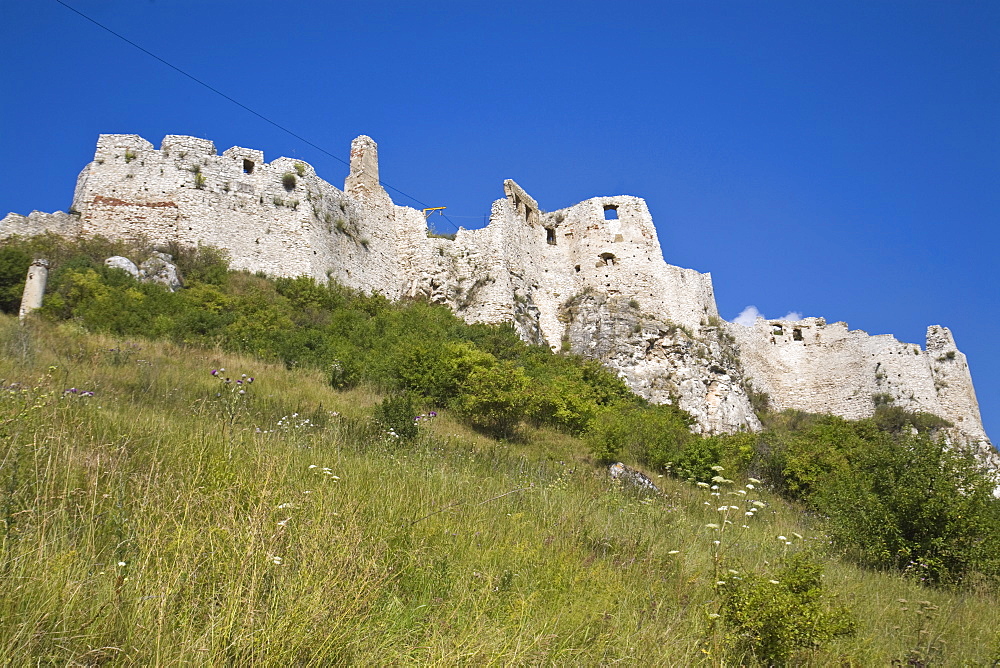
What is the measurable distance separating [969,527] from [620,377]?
50.1ft

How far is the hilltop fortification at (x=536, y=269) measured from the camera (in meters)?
21.8

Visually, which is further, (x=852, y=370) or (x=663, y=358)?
(x=852, y=370)

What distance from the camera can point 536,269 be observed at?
94.7 ft

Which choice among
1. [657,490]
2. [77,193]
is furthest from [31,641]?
[77,193]

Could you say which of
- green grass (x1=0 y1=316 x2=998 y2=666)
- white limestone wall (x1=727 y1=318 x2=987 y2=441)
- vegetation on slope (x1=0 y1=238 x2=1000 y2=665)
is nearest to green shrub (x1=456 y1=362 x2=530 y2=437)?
vegetation on slope (x1=0 y1=238 x2=1000 y2=665)

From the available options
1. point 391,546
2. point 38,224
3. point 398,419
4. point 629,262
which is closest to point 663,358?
point 629,262

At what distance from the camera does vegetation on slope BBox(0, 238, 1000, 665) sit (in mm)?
2967

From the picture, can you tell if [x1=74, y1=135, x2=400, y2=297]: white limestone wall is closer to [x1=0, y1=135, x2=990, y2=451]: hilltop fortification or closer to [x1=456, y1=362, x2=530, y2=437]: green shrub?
[x1=0, y1=135, x2=990, y2=451]: hilltop fortification

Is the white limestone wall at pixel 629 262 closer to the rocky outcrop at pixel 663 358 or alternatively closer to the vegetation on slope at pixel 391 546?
the rocky outcrop at pixel 663 358

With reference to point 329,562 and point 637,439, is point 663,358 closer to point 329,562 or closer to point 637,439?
point 637,439

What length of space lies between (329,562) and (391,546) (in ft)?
2.65

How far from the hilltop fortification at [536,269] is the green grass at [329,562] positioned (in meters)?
15.9

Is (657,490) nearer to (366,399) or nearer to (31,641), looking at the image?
(366,399)

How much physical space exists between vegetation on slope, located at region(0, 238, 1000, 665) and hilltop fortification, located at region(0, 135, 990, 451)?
11190 mm
